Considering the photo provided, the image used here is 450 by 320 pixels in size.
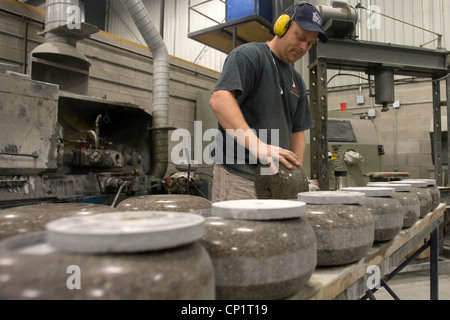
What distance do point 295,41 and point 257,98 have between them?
10.8 inches

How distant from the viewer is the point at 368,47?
285 centimetres

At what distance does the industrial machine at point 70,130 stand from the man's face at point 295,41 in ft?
4.49

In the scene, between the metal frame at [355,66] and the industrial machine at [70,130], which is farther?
the metal frame at [355,66]

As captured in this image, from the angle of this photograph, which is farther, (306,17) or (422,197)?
(422,197)

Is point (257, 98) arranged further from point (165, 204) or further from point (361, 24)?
point (361, 24)

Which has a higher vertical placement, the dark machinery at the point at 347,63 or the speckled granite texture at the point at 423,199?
the dark machinery at the point at 347,63

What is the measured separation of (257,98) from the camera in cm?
134

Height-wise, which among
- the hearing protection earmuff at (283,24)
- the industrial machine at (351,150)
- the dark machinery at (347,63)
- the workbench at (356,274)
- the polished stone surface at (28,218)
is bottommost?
the workbench at (356,274)

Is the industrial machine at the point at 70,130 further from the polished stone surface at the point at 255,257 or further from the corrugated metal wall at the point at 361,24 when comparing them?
the corrugated metal wall at the point at 361,24

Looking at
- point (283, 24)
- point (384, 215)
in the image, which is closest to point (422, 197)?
point (384, 215)

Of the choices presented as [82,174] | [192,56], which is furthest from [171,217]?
[192,56]

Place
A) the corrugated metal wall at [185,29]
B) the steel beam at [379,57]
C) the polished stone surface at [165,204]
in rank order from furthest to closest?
the corrugated metal wall at [185,29]
the steel beam at [379,57]
the polished stone surface at [165,204]

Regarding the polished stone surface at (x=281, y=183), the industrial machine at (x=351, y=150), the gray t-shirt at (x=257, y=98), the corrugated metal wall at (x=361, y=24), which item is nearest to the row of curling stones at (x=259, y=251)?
the polished stone surface at (x=281, y=183)

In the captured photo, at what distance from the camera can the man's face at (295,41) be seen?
130 centimetres
